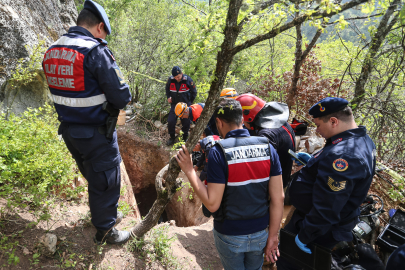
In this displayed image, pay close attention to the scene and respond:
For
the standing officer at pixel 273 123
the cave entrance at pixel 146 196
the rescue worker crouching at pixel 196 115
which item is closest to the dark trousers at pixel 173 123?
the rescue worker crouching at pixel 196 115

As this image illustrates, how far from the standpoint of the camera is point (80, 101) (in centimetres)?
191

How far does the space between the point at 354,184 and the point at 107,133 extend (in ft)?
6.85

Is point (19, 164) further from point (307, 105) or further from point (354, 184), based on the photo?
point (307, 105)

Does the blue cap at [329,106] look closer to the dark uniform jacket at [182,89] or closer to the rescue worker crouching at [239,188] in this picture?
the rescue worker crouching at [239,188]

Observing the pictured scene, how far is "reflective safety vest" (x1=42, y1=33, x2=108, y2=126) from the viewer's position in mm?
1865

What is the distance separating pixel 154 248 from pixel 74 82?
6.31 feet

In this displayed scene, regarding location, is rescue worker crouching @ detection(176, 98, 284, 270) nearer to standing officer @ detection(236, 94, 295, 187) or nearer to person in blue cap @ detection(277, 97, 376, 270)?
person in blue cap @ detection(277, 97, 376, 270)

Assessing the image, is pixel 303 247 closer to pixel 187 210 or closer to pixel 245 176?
pixel 245 176

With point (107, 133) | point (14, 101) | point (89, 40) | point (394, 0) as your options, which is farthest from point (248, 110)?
point (14, 101)

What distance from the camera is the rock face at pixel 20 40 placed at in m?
3.42

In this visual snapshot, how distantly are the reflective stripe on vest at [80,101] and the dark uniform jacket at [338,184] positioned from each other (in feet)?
6.46

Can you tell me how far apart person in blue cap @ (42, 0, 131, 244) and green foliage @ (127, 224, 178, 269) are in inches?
21.9

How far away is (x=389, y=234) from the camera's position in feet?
7.94

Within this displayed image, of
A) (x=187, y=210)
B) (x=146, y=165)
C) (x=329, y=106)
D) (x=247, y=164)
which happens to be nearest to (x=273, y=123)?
(x=329, y=106)
